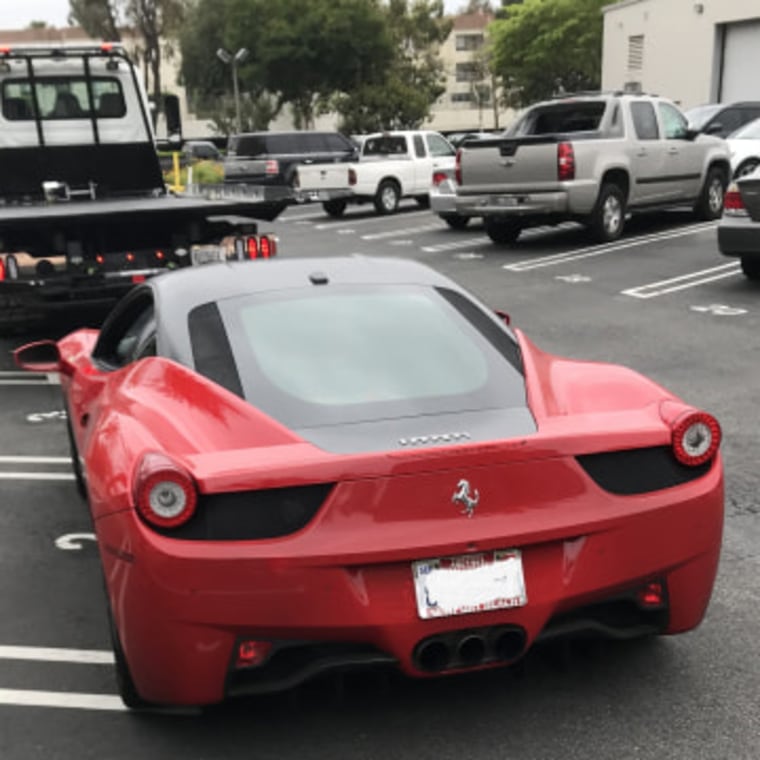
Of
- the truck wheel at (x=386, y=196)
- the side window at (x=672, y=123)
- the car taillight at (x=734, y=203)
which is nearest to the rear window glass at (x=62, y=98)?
the car taillight at (x=734, y=203)

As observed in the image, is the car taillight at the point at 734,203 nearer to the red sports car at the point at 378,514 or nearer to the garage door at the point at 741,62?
the red sports car at the point at 378,514

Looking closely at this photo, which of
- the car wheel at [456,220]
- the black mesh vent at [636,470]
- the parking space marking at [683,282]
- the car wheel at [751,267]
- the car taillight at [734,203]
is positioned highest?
the black mesh vent at [636,470]

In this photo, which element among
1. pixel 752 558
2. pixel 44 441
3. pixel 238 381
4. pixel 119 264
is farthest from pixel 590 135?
pixel 238 381

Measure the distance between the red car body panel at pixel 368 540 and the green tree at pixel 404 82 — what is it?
181 ft

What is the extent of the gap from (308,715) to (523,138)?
40.1 ft

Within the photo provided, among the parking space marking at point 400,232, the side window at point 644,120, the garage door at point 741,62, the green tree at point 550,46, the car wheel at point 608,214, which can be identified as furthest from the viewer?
the green tree at point 550,46

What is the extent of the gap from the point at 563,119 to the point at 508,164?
1854 mm

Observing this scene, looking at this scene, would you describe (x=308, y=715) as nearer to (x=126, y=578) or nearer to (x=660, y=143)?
(x=126, y=578)

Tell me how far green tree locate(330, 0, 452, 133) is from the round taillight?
2163 inches

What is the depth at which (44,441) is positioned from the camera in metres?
6.70

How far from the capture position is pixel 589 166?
14.4m

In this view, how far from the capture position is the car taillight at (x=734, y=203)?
10.6 m

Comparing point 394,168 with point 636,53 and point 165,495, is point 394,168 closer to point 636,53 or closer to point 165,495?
point 636,53

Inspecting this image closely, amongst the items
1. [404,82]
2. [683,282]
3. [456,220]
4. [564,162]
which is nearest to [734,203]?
[683,282]
